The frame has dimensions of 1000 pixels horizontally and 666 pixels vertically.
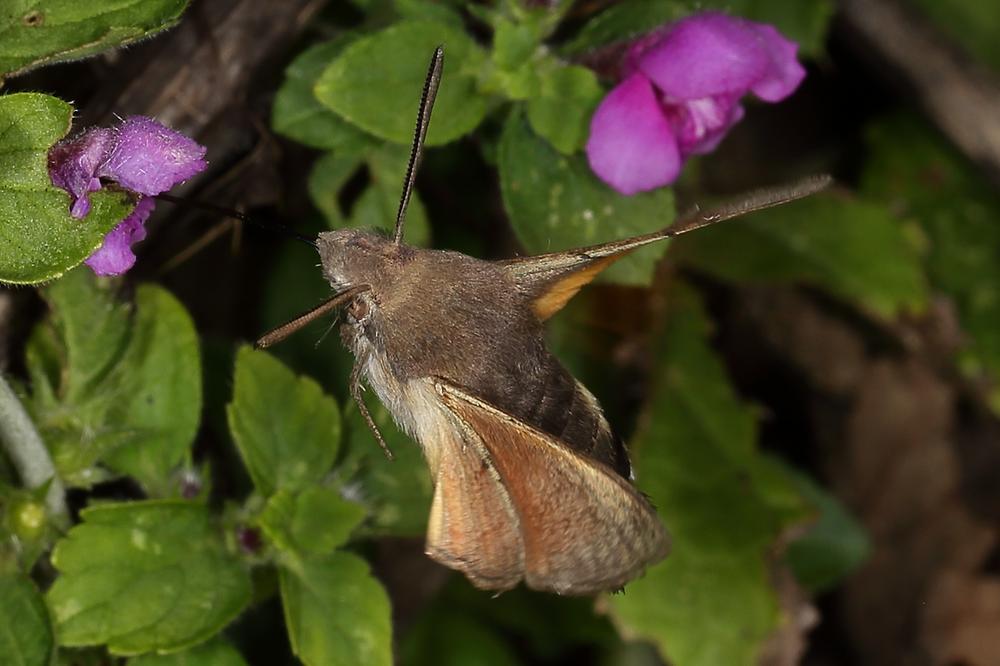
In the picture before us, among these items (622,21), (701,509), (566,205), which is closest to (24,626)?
(566,205)

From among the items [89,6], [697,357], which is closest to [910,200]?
[697,357]

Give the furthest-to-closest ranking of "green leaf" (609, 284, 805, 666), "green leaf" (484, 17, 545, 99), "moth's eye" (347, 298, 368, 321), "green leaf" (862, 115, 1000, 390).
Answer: "green leaf" (862, 115, 1000, 390) → "green leaf" (609, 284, 805, 666) → "green leaf" (484, 17, 545, 99) → "moth's eye" (347, 298, 368, 321)

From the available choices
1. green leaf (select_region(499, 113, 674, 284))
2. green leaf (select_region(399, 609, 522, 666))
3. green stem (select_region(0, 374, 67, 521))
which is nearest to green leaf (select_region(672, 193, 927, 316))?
green leaf (select_region(499, 113, 674, 284))

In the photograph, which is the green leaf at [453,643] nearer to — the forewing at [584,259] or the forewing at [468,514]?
the forewing at [468,514]

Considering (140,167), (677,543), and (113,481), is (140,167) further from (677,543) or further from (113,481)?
(677,543)

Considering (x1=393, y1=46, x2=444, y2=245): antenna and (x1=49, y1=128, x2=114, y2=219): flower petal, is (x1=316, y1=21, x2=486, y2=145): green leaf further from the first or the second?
(x1=49, y1=128, x2=114, y2=219): flower petal

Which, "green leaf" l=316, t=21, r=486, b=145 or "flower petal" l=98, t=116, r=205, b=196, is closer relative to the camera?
"flower petal" l=98, t=116, r=205, b=196

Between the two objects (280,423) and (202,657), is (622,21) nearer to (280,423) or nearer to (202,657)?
(280,423)

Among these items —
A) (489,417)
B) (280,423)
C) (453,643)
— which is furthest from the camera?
(453,643)
